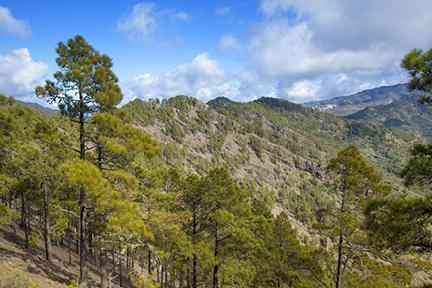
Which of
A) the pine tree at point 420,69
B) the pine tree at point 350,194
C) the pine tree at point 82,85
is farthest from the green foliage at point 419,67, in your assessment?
the pine tree at point 82,85

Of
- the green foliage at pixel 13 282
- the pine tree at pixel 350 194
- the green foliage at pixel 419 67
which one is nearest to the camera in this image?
the green foliage at pixel 419 67

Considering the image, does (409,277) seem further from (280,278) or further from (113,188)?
(113,188)

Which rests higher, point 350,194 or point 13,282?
point 350,194

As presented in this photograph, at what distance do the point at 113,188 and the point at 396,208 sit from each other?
1129 centimetres

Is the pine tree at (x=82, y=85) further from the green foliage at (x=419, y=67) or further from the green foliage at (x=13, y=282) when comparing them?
the green foliage at (x=419, y=67)

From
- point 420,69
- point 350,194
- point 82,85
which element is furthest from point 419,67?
point 82,85

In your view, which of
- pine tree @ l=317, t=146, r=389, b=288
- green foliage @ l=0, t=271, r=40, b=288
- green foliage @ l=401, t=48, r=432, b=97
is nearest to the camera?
green foliage @ l=401, t=48, r=432, b=97

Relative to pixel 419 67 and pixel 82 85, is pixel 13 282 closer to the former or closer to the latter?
pixel 82 85

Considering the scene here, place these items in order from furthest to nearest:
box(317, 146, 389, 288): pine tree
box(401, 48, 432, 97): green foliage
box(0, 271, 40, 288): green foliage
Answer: box(317, 146, 389, 288): pine tree → box(0, 271, 40, 288): green foliage → box(401, 48, 432, 97): green foliage

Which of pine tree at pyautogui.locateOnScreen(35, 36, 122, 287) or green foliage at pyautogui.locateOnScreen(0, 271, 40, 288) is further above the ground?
pine tree at pyautogui.locateOnScreen(35, 36, 122, 287)

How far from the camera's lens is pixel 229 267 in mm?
22109

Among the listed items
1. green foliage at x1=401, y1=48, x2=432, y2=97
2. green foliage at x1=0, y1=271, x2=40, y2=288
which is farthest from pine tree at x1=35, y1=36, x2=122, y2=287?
green foliage at x1=401, y1=48, x2=432, y2=97

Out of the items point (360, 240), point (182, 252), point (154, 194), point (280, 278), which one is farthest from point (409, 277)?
point (154, 194)

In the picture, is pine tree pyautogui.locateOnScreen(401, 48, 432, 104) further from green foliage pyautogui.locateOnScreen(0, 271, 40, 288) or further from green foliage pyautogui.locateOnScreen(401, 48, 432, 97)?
green foliage pyautogui.locateOnScreen(0, 271, 40, 288)
